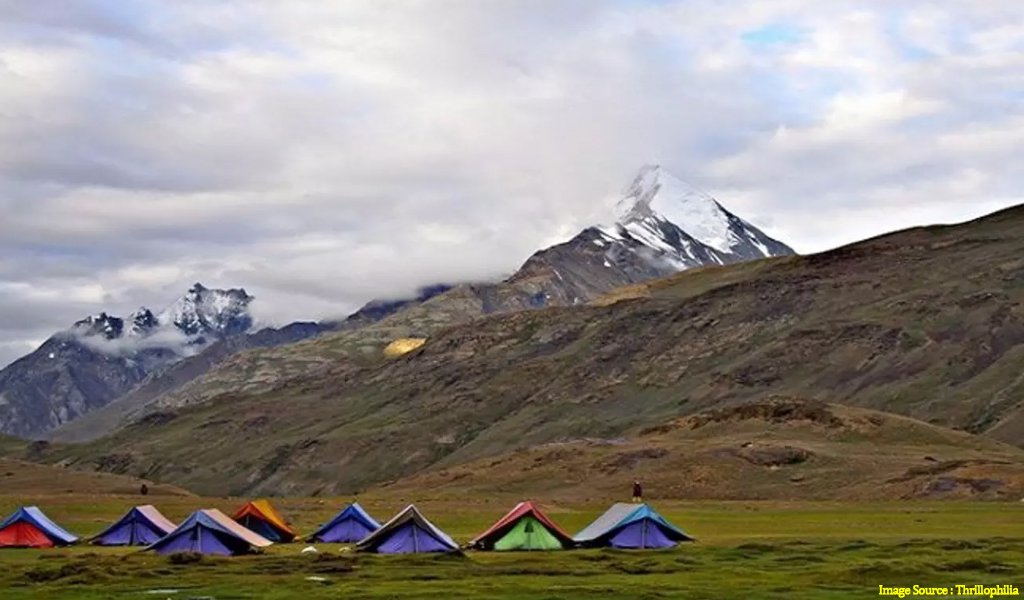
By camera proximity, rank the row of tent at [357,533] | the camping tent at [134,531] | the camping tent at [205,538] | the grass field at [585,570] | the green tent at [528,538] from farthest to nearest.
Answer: the camping tent at [134,531] < the green tent at [528,538] < the row of tent at [357,533] < the camping tent at [205,538] < the grass field at [585,570]

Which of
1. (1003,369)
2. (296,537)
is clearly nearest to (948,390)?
(1003,369)

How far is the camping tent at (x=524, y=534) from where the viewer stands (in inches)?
2347

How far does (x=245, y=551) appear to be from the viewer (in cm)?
5866

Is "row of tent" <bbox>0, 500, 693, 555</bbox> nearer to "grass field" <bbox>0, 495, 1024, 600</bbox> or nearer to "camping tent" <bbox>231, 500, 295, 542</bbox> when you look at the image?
"camping tent" <bbox>231, 500, 295, 542</bbox>

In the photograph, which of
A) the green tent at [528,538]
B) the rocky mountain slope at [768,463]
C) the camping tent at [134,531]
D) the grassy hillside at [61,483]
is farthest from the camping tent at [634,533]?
the grassy hillside at [61,483]

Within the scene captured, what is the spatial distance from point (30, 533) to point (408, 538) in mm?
18468

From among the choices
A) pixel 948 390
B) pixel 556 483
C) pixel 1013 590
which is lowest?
pixel 1013 590

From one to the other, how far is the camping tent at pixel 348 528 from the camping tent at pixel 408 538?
8613mm

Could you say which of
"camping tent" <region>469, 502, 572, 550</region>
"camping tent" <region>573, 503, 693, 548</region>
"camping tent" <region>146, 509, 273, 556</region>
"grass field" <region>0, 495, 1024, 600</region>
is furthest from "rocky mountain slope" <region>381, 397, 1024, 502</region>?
"camping tent" <region>146, 509, 273, 556</region>

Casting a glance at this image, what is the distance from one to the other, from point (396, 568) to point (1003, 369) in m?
150

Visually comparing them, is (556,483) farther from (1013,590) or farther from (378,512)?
(1013,590)

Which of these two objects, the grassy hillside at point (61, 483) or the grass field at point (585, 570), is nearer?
the grass field at point (585, 570)

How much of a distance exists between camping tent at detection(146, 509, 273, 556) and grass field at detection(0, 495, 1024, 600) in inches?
45.9

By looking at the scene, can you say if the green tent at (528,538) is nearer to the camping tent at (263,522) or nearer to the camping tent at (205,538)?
the camping tent at (205,538)
